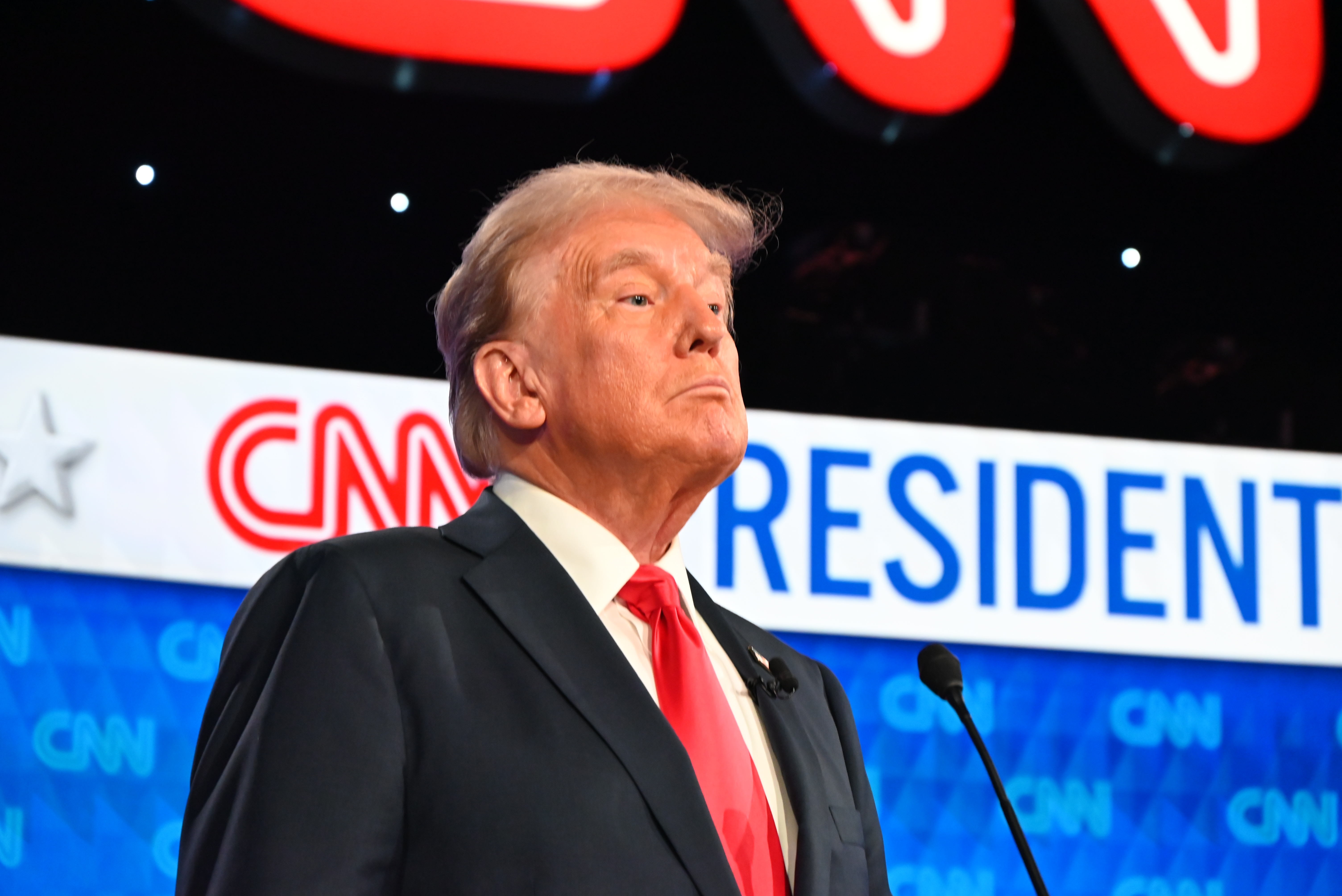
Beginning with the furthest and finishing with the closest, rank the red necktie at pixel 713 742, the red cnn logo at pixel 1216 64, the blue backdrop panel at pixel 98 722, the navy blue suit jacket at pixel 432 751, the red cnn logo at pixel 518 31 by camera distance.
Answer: the red cnn logo at pixel 1216 64
the red cnn logo at pixel 518 31
the blue backdrop panel at pixel 98 722
the red necktie at pixel 713 742
the navy blue suit jacket at pixel 432 751

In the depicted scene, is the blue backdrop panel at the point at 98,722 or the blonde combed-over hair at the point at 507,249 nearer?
the blonde combed-over hair at the point at 507,249

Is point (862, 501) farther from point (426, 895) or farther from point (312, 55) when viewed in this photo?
point (426, 895)

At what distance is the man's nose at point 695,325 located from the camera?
55.7 inches

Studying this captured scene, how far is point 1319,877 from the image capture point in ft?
10.7

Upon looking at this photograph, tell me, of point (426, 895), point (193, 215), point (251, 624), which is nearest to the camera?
point (426, 895)

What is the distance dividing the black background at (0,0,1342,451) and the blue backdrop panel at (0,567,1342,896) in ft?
1.94

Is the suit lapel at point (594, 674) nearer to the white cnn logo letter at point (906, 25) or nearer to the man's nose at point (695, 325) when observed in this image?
the man's nose at point (695, 325)

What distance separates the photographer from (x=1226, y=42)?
12.0ft

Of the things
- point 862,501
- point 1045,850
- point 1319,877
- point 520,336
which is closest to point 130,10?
point 862,501

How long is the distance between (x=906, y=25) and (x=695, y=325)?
2.31 metres

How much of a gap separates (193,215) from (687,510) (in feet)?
6.61

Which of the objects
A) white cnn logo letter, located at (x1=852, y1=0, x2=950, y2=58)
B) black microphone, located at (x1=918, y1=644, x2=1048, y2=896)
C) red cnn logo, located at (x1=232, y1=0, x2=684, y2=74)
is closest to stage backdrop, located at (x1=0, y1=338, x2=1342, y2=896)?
red cnn logo, located at (x1=232, y1=0, x2=684, y2=74)

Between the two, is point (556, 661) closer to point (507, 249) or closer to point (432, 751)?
point (432, 751)

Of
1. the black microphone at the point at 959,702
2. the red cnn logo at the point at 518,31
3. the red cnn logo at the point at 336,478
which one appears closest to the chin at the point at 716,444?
the black microphone at the point at 959,702
